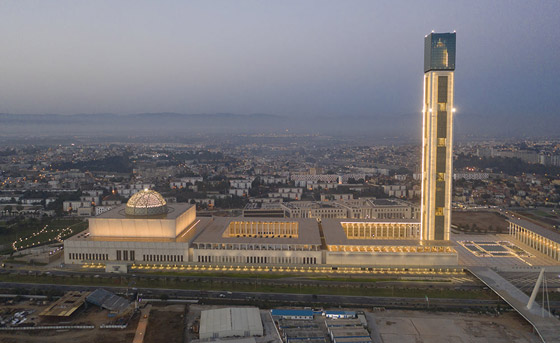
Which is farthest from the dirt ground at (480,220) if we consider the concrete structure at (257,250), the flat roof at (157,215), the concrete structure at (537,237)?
the flat roof at (157,215)

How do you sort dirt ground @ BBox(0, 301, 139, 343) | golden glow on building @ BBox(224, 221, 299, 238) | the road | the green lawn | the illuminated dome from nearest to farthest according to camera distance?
dirt ground @ BBox(0, 301, 139, 343) < the road < the illuminated dome < golden glow on building @ BBox(224, 221, 299, 238) < the green lawn

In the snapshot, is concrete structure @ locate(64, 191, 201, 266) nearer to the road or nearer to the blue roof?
the road

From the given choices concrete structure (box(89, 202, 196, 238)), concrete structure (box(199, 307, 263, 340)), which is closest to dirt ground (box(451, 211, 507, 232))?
concrete structure (box(89, 202, 196, 238))

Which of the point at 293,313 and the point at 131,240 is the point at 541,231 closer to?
the point at 293,313

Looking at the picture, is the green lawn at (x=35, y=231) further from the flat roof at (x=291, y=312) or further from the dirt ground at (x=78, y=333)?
the flat roof at (x=291, y=312)

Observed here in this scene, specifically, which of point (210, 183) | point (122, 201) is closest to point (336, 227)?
point (122, 201)

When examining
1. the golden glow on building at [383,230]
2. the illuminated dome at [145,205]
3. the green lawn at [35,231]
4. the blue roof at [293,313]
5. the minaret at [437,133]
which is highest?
the minaret at [437,133]
